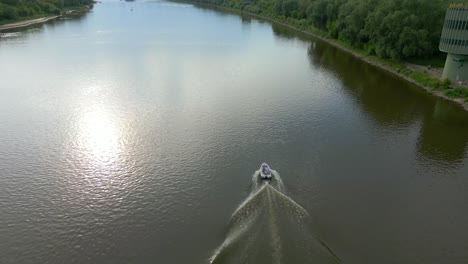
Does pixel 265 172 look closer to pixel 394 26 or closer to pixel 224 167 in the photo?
pixel 224 167

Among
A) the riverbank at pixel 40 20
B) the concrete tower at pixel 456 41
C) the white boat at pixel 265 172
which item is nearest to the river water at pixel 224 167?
the white boat at pixel 265 172

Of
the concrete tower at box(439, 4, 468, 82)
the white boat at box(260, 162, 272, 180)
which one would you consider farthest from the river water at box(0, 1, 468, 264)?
the concrete tower at box(439, 4, 468, 82)

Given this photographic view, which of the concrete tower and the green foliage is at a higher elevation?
the concrete tower

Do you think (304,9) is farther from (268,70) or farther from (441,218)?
(441,218)

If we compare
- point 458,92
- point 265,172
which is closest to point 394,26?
point 458,92

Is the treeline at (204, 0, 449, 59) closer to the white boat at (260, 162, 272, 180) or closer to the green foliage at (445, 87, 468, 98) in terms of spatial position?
the green foliage at (445, 87, 468, 98)

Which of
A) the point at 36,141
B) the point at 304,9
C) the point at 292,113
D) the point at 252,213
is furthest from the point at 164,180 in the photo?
the point at 304,9
